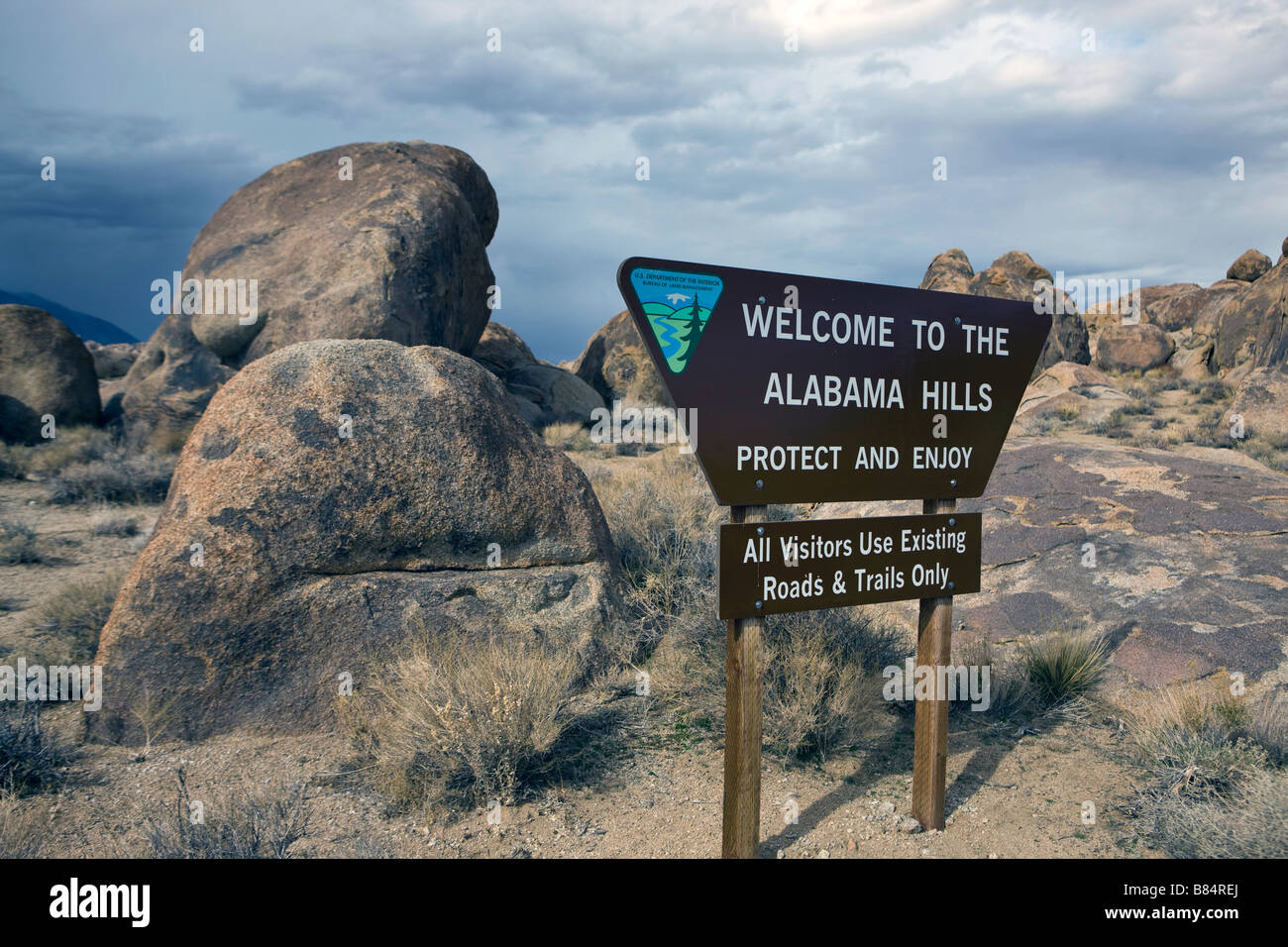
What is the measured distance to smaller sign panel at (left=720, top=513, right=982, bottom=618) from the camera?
2.99 meters

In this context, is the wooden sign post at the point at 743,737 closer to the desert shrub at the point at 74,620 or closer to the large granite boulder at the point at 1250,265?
the desert shrub at the point at 74,620

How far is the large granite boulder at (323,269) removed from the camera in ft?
35.1

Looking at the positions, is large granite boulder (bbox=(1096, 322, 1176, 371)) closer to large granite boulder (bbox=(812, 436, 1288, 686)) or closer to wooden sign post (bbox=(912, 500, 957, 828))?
large granite boulder (bbox=(812, 436, 1288, 686))

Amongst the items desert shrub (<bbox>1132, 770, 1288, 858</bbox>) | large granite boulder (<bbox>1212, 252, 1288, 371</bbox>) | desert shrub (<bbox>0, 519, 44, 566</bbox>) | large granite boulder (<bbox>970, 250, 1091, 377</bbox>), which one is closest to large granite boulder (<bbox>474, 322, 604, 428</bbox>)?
desert shrub (<bbox>0, 519, 44, 566</bbox>)

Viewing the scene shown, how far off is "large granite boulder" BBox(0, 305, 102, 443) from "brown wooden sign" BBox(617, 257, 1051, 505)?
14115mm

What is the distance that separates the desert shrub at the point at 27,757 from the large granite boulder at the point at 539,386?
1261 cm

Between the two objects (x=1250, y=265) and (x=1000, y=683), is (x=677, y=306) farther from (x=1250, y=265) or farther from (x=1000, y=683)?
(x=1250, y=265)

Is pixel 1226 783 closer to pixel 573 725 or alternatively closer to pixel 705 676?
pixel 705 676

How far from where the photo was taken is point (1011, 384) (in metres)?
3.70

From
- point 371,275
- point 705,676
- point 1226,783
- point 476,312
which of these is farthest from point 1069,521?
point 476,312

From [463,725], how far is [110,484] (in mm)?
8239

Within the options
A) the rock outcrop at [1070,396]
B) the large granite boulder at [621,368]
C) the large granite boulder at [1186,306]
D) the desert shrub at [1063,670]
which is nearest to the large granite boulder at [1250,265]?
the large granite boulder at [1186,306]

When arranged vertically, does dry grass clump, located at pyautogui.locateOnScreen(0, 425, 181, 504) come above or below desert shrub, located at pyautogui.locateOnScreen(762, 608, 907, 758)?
above
